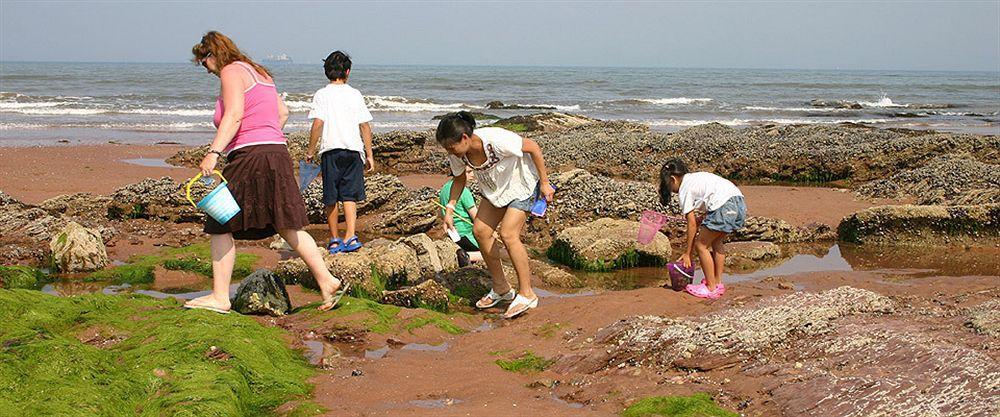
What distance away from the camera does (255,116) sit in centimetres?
555

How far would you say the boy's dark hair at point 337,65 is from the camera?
7.32 m

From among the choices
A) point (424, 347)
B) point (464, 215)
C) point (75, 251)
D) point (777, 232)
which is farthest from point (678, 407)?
point (777, 232)

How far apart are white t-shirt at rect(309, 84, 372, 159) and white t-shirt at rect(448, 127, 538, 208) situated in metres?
1.46

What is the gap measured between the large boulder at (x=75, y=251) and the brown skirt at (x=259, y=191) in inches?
102

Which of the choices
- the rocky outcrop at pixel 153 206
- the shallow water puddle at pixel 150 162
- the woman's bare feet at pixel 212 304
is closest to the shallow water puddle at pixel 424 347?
the woman's bare feet at pixel 212 304

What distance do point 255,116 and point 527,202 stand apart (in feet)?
6.55

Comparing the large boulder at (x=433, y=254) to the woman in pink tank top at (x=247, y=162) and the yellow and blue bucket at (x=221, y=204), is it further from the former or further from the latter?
the yellow and blue bucket at (x=221, y=204)

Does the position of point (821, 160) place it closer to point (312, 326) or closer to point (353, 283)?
point (353, 283)

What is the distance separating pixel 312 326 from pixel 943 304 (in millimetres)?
4219

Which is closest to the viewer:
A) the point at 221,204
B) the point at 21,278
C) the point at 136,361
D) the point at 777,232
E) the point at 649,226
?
the point at 136,361

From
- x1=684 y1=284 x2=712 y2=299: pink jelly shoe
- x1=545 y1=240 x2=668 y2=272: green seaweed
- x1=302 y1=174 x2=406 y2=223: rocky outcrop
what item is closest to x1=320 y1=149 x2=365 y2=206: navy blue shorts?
x1=545 y1=240 x2=668 y2=272: green seaweed

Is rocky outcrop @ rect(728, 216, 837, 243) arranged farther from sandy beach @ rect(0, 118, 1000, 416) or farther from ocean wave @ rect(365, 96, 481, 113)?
ocean wave @ rect(365, 96, 481, 113)

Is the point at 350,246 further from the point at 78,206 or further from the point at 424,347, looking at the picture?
the point at 78,206

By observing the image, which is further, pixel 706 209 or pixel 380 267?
pixel 380 267
